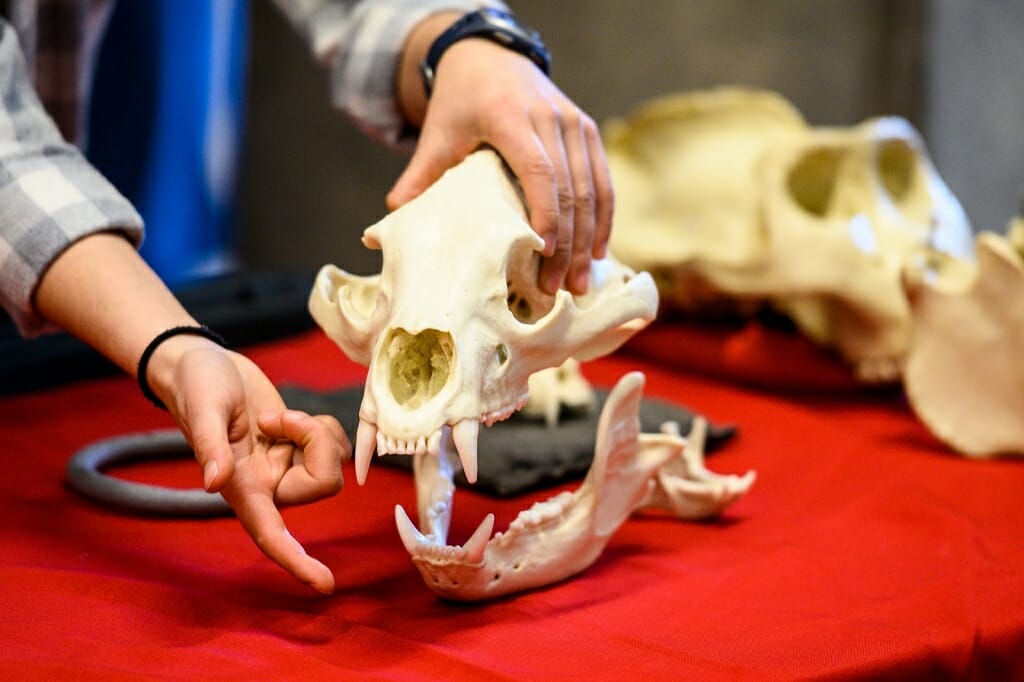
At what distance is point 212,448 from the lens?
0.84m

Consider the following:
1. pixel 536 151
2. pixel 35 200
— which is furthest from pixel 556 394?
pixel 35 200

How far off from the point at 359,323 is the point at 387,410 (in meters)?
0.14

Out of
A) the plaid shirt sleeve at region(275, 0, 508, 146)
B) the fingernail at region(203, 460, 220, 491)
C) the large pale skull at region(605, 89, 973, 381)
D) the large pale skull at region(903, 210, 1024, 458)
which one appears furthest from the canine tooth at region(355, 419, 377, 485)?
the large pale skull at region(605, 89, 973, 381)

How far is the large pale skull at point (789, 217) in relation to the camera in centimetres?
179

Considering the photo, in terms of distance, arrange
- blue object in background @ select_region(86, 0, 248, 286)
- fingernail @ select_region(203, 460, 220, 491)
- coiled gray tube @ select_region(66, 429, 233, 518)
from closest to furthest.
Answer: fingernail @ select_region(203, 460, 220, 491), coiled gray tube @ select_region(66, 429, 233, 518), blue object in background @ select_region(86, 0, 248, 286)

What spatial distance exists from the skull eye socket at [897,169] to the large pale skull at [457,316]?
3.75 feet

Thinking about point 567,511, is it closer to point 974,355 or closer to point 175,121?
point 974,355

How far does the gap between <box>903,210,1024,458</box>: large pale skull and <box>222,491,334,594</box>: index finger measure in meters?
1.04

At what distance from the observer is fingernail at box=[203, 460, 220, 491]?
2.65 feet

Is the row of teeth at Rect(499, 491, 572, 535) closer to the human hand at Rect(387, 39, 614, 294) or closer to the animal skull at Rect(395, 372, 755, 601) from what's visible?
the animal skull at Rect(395, 372, 755, 601)

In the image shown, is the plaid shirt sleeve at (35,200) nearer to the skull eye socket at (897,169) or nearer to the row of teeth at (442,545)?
the row of teeth at (442,545)

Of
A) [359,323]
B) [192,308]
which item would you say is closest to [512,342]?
[359,323]

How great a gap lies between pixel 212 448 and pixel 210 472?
29mm

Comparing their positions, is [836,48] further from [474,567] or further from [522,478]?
[474,567]
